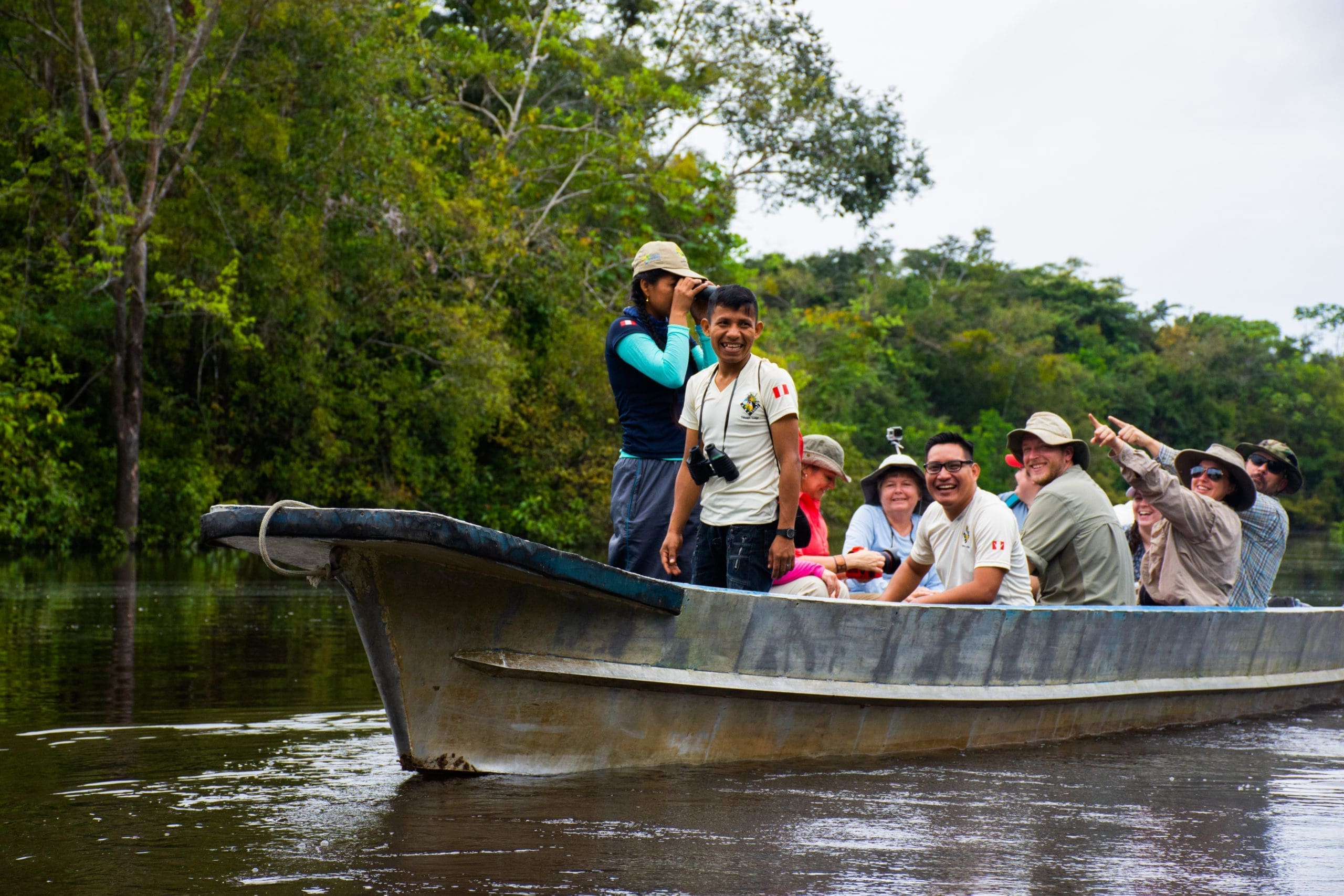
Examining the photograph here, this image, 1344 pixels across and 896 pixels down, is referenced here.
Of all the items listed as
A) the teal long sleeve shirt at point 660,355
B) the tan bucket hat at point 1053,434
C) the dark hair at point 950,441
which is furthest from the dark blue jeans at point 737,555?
the tan bucket hat at point 1053,434

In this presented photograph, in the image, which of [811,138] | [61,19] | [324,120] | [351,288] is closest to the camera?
[61,19]

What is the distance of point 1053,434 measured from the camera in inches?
245

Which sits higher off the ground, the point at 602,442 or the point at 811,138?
the point at 811,138

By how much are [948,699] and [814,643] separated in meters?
0.81

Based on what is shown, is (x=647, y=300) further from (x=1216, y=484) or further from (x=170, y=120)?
(x=170, y=120)

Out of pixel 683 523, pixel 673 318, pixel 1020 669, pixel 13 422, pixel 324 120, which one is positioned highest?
pixel 324 120

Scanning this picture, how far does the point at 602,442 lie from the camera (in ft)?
86.0

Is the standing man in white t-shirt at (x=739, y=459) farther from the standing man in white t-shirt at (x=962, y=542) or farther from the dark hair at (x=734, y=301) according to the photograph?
the standing man in white t-shirt at (x=962, y=542)

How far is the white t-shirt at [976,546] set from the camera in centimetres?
557

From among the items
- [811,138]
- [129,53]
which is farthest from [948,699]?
[811,138]

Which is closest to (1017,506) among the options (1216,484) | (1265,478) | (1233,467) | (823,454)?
(1216,484)

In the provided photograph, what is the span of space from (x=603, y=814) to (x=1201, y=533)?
387 cm

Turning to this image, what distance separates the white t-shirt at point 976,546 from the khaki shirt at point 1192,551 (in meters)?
1.11

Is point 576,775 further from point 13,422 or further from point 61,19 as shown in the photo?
point 61,19
